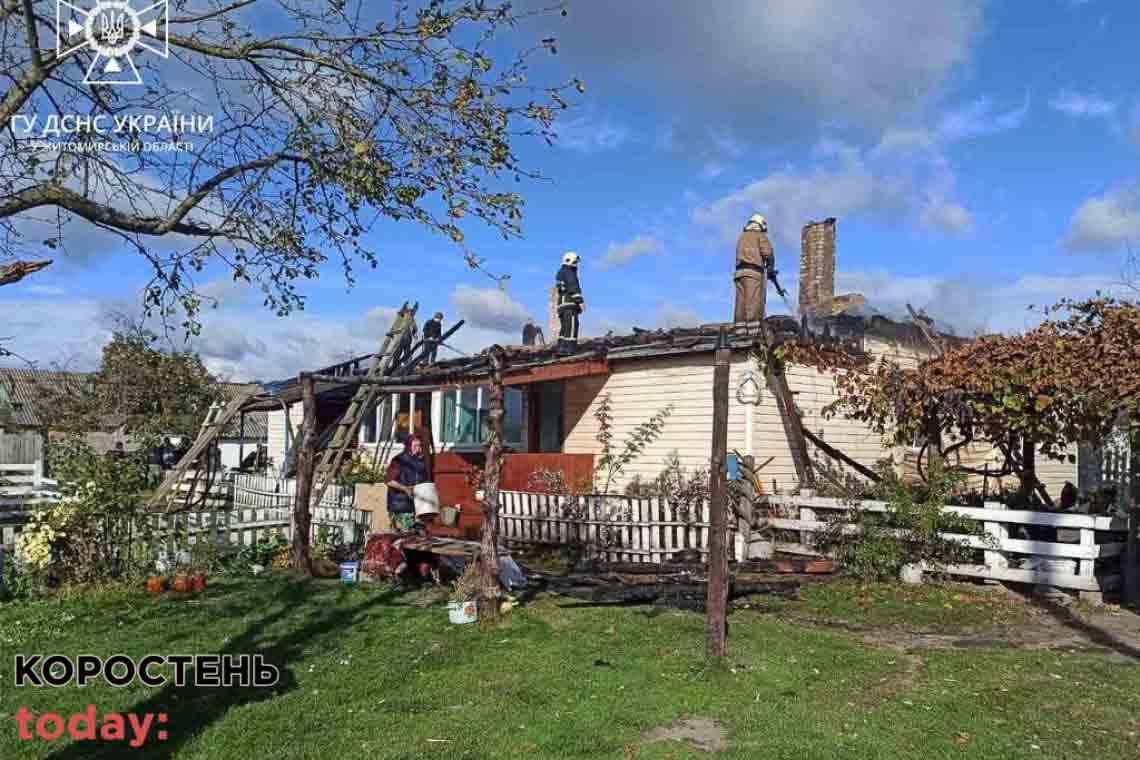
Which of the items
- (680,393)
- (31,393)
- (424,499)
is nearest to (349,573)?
(424,499)

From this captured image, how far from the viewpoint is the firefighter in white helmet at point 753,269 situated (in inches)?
523

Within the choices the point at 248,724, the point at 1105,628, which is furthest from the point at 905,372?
the point at 248,724

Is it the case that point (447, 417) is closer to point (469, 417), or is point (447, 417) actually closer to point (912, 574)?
point (469, 417)

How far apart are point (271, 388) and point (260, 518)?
7336 millimetres

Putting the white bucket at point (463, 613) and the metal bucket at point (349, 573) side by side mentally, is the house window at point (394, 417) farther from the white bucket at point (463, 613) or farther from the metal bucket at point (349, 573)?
the white bucket at point (463, 613)

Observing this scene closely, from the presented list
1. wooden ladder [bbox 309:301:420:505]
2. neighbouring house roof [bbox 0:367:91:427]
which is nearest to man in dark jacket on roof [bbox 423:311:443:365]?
wooden ladder [bbox 309:301:420:505]

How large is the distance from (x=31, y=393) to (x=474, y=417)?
42.0 meters

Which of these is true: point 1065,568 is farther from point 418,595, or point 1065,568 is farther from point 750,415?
point 418,595

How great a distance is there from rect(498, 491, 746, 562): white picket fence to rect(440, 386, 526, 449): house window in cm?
332

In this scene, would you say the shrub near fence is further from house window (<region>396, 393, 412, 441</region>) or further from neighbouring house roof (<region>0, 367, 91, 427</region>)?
neighbouring house roof (<region>0, 367, 91, 427</region>)

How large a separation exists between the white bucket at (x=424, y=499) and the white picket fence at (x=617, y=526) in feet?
3.39

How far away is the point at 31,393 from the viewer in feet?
160

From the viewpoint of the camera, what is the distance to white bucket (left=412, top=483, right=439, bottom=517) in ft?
39.6

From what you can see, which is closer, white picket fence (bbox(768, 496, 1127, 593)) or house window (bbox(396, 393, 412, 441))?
white picket fence (bbox(768, 496, 1127, 593))
